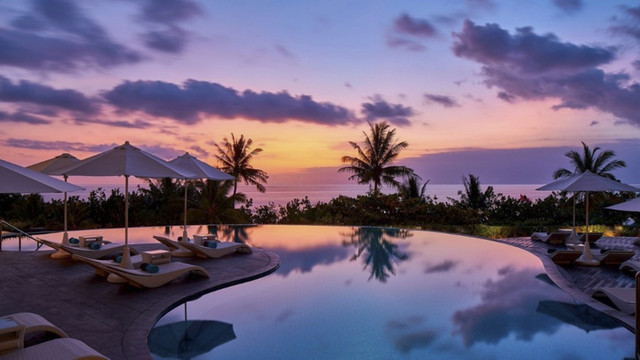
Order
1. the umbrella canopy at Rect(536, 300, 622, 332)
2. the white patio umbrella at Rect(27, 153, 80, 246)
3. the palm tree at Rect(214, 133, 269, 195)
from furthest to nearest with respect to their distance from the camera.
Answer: the palm tree at Rect(214, 133, 269, 195)
the white patio umbrella at Rect(27, 153, 80, 246)
the umbrella canopy at Rect(536, 300, 622, 332)

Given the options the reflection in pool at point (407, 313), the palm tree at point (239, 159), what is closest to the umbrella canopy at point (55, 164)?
the reflection in pool at point (407, 313)

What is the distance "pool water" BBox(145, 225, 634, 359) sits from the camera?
5059 mm

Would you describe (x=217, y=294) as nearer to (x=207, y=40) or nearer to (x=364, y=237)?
→ (x=364, y=237)

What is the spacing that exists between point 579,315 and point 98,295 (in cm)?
755

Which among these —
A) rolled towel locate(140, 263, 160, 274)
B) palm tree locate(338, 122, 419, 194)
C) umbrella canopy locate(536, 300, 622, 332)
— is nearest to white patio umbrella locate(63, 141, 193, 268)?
Answer: rolled towel locate(140, 263, 160, 274)

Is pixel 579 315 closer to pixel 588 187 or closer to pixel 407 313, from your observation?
pixel 407 313

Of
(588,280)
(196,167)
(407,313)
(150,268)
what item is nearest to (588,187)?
(588,280)

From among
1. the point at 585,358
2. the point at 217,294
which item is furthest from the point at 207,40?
the point at 585,358

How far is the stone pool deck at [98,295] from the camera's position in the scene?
4.80 metres

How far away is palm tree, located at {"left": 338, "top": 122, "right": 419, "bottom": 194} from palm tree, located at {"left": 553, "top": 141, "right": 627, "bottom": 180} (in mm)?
10168

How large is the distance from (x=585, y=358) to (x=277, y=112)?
1722cm

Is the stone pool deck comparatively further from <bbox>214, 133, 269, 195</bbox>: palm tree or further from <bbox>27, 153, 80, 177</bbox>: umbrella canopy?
<bbox>214, 133, 269, 195</bbox>: palm tree

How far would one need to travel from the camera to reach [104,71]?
14836 mm

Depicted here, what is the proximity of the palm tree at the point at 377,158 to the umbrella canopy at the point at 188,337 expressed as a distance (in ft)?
70.5
